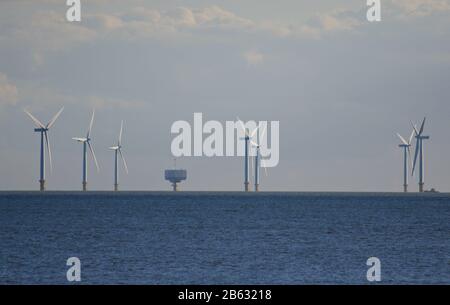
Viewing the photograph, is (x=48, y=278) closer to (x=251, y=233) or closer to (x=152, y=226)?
(x=251, y=233)

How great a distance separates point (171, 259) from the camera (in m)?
81.4
